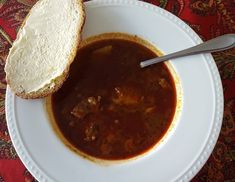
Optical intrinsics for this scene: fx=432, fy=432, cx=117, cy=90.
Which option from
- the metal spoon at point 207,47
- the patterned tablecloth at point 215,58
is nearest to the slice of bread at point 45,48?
the patterned tablecloth at point 215,58

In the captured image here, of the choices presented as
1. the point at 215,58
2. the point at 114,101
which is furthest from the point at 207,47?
the point at 114,101

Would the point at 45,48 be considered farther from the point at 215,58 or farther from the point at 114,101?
the point at 215,58

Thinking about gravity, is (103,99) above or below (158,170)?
above

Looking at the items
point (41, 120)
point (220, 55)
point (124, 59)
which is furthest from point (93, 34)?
point (220, 55)

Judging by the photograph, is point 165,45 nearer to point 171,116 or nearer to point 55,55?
point 171,116

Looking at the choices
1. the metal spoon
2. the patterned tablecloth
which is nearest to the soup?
the metal spoon

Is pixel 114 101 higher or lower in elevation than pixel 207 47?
lower
